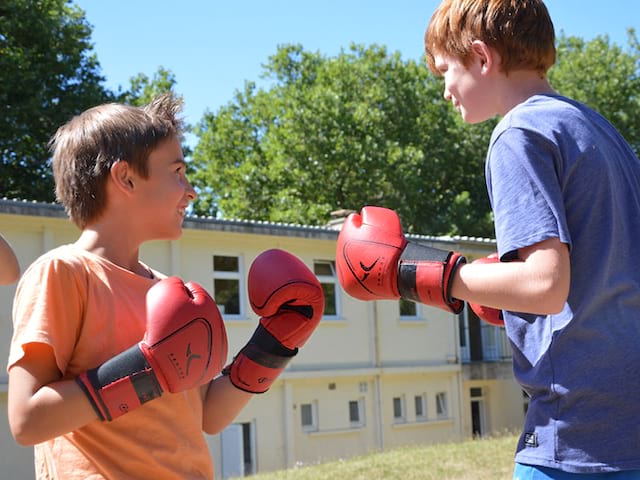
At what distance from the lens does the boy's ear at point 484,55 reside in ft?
7.41

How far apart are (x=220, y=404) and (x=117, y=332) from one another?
1.73 feet

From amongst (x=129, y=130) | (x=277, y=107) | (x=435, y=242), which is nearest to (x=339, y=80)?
(x=277, y=107)

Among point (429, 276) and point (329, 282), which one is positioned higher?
point (329, 282)

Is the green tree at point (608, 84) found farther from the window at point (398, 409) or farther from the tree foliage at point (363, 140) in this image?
the window at point (398, 409)

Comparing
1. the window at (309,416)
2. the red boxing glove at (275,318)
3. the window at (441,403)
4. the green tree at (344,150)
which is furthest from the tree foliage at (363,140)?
the red boxing glove at (275,318)

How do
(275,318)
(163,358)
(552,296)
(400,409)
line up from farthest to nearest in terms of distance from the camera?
(400,409)
(275,318)
(163,358)
(552,296)

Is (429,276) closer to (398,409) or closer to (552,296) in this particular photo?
(552,296)

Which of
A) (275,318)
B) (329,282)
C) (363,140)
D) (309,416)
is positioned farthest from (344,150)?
(275,318)

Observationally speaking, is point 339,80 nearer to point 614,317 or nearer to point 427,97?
point 427,97

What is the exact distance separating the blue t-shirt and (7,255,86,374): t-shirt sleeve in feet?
3.77

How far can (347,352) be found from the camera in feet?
64.4

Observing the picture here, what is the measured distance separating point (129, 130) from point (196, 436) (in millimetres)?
931

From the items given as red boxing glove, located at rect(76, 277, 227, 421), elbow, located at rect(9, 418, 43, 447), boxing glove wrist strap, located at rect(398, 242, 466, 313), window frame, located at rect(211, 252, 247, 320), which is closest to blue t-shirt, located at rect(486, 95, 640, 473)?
boxing glove wrist strap, located at rect(398, 242, 466, 313)

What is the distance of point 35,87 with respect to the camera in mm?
25297
